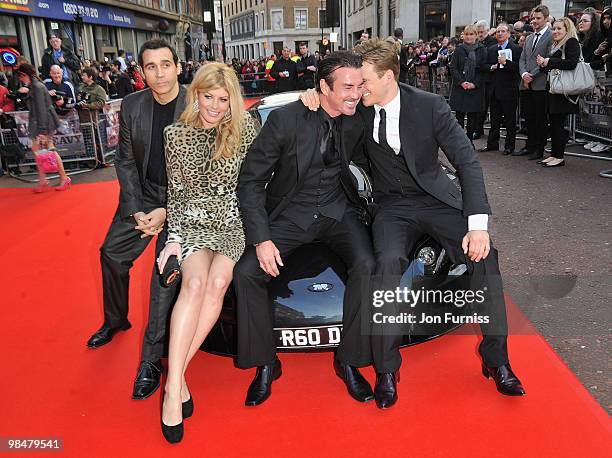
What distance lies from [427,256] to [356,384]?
35.3 inches

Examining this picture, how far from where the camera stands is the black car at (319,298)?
10.3 ft

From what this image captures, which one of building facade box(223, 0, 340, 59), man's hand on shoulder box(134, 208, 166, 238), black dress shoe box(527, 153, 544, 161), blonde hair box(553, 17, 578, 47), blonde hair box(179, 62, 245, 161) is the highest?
building facade box(223, 0, 340, 59)

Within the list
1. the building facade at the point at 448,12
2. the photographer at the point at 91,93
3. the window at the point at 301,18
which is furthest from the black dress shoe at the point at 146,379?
the window at the point at 301,18

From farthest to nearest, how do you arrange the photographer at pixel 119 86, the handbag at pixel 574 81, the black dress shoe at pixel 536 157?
1. the photographer at pixel 119 86
2. the black dress shoe at pixel 536 157
3. the handbag at pixel 574 81

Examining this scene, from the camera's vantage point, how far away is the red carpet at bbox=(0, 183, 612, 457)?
8.82 ft

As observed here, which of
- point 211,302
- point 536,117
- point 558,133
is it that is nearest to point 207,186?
point 211,302

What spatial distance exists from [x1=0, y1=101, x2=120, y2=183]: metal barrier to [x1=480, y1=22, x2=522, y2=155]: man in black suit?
22.7 feet

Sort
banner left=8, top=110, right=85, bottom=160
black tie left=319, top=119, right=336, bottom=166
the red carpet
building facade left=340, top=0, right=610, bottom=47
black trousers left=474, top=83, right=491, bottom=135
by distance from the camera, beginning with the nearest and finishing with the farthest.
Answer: the red carpet, black tie left=319, top=119, right=336, bottom=166, banner left=8, top=110, right=85, bottom=160, black trousers left=474, top=83, right=491, bottom=135, building facade left=340, top=0, right=610, bottom=47

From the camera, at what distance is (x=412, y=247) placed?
3.41 m

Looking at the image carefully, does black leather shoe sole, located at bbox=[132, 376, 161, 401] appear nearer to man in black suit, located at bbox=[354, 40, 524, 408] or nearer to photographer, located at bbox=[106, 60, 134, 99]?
man in black suit, located at bbox=[354, 40, 524, 408]

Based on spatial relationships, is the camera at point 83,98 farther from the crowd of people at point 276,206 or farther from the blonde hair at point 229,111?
the blonde hair at point 229,111

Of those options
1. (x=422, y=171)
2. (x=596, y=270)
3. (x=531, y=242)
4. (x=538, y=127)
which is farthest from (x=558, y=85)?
(x=422, y=171)

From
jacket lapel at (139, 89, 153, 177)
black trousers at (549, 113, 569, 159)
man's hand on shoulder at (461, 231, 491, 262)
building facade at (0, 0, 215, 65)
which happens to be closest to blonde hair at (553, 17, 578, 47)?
black trousers at (549, 113, 569, 159)

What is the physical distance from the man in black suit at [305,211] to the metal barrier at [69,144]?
7.26m
